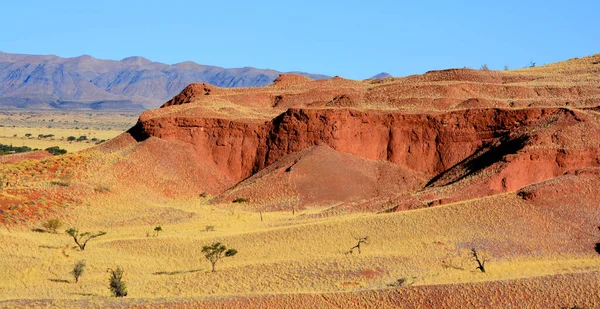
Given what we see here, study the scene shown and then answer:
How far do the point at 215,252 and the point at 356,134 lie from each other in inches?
866

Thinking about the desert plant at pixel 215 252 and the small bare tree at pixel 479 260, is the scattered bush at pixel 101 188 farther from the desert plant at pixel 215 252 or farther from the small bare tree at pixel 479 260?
the small bare tree at pixel 479 260

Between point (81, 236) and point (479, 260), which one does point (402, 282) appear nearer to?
point (479, 260)

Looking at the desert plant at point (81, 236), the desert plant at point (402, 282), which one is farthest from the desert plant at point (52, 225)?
the desert plant at point (402, 282)

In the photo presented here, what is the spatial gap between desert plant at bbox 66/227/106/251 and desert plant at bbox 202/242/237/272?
556cm

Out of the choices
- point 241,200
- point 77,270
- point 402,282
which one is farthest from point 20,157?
point 402,282

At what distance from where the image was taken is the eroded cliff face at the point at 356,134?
161ft

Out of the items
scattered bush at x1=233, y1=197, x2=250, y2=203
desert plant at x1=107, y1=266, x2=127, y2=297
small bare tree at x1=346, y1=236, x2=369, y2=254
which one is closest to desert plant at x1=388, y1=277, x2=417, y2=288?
small bare tree at x1=346, y1=236, x2=369, y2=254

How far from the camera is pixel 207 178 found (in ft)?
165

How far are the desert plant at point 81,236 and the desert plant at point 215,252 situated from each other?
556 centimetres

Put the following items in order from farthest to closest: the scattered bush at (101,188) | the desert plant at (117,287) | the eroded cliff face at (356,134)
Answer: the eroded cliff face at (356,134) < the scattered bush at (101,188) < the desert plant at (117,287)

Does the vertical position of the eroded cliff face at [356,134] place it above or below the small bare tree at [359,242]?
above

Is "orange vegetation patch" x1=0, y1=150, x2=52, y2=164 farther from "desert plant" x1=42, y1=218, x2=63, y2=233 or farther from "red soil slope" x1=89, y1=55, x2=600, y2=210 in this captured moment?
"desert plant" x1=42, y1=218, x2=63, y2=233

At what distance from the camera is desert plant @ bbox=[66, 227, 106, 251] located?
34.0 meters

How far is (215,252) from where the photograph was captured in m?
30.4
